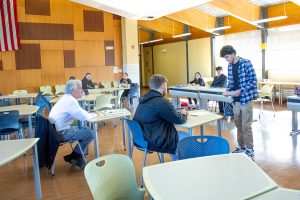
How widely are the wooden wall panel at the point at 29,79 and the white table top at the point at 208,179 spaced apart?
9.34 metres

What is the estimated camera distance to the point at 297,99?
5.11 m

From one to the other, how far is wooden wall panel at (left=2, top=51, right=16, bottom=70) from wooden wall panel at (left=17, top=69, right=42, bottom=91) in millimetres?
291

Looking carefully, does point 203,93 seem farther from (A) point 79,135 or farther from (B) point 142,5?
(A) point 79,135

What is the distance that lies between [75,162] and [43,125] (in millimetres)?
838

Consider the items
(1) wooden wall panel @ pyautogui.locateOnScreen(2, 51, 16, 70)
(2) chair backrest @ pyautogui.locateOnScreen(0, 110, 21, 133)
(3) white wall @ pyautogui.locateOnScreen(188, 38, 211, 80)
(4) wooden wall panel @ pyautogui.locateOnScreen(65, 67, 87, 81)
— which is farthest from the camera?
(3) white wall @ pyautogui.locateOnScreen(188, 38, 211, 80)

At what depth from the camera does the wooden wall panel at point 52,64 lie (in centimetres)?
1049

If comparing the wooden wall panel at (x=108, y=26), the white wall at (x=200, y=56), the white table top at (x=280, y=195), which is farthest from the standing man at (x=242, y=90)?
the white wall at (x=200, y=56)

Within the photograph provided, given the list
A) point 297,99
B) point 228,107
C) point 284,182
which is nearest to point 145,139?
point 284,182

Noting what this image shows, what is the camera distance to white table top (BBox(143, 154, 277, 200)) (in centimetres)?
156

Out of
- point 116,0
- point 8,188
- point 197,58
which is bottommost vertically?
point 8,188

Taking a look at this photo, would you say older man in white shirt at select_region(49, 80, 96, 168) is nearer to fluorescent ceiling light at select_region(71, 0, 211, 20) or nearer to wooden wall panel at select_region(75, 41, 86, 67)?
fluorescent ceiling light at select_region(71, 0, 211, 20)

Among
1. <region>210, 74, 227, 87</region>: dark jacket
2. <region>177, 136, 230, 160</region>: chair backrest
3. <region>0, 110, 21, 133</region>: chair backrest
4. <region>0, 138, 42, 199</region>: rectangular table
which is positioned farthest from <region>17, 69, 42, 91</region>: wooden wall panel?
<region>177, 136, 230, 160</region>: chair backrest

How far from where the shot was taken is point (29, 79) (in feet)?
33.6

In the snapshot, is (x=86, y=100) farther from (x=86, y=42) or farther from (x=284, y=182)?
(x=86, y=42)
